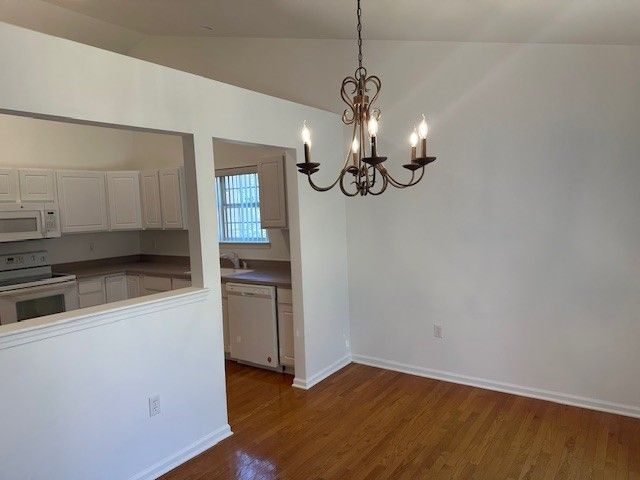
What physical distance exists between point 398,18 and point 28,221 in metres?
4.04

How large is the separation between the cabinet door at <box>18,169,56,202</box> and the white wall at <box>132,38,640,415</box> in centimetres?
279

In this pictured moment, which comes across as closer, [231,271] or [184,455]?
[184,455]

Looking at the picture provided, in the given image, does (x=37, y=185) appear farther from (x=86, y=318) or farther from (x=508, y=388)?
(x=508, y=388)

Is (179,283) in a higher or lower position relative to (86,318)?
lower

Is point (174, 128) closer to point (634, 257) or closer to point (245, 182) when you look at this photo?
point (245, 182)

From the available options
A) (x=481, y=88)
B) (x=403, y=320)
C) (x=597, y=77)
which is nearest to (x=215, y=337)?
(x=403, y=320)

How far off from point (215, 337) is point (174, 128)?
1400 mm

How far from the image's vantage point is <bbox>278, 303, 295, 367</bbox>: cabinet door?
3961mm

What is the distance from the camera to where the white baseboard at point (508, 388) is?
3164 mm

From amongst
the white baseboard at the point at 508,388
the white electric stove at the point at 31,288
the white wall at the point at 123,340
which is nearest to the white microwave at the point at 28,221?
the white electric stove at the point at 31,288

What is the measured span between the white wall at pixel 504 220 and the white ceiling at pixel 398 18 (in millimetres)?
260

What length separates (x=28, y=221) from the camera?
14.6ft

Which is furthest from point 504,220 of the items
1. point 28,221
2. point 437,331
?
point 28,221

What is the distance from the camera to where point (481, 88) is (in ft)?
11.4
